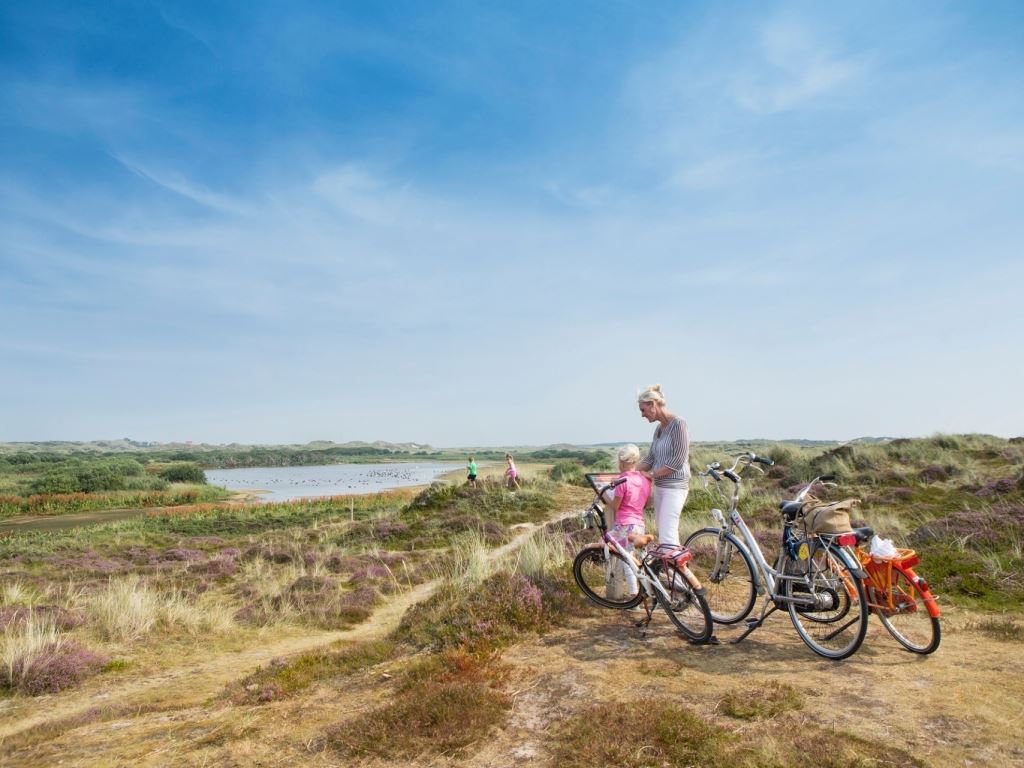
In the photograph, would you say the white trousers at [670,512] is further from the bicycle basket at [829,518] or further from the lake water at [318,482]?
the lake water at [318,482]

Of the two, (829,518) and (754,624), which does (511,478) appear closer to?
(754,624)

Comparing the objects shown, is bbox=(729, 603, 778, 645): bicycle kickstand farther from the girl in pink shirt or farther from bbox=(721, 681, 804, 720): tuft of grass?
the girl in pink shirt

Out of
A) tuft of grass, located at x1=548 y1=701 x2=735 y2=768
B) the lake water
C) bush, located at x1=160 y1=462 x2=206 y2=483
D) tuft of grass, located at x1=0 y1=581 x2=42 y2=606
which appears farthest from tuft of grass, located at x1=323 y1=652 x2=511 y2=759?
bush, located at x1=160 y1=462 x2=206 y2=483

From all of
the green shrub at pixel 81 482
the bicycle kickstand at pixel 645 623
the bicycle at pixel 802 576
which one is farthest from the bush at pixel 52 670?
the green shrub at pixel 81 482

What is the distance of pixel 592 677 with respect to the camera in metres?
5.06

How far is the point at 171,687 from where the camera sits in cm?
695

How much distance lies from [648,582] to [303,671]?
3867mm

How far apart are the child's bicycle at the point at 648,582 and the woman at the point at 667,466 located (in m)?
0.27

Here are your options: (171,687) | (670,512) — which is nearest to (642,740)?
(670,512)

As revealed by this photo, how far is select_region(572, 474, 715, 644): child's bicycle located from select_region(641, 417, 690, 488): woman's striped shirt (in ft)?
1.44

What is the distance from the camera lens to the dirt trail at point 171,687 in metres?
6.19

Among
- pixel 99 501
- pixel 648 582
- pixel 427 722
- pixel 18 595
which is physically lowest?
pixel 99 501

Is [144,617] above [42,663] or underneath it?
underneath

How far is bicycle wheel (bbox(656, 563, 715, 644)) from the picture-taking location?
18.5ft
